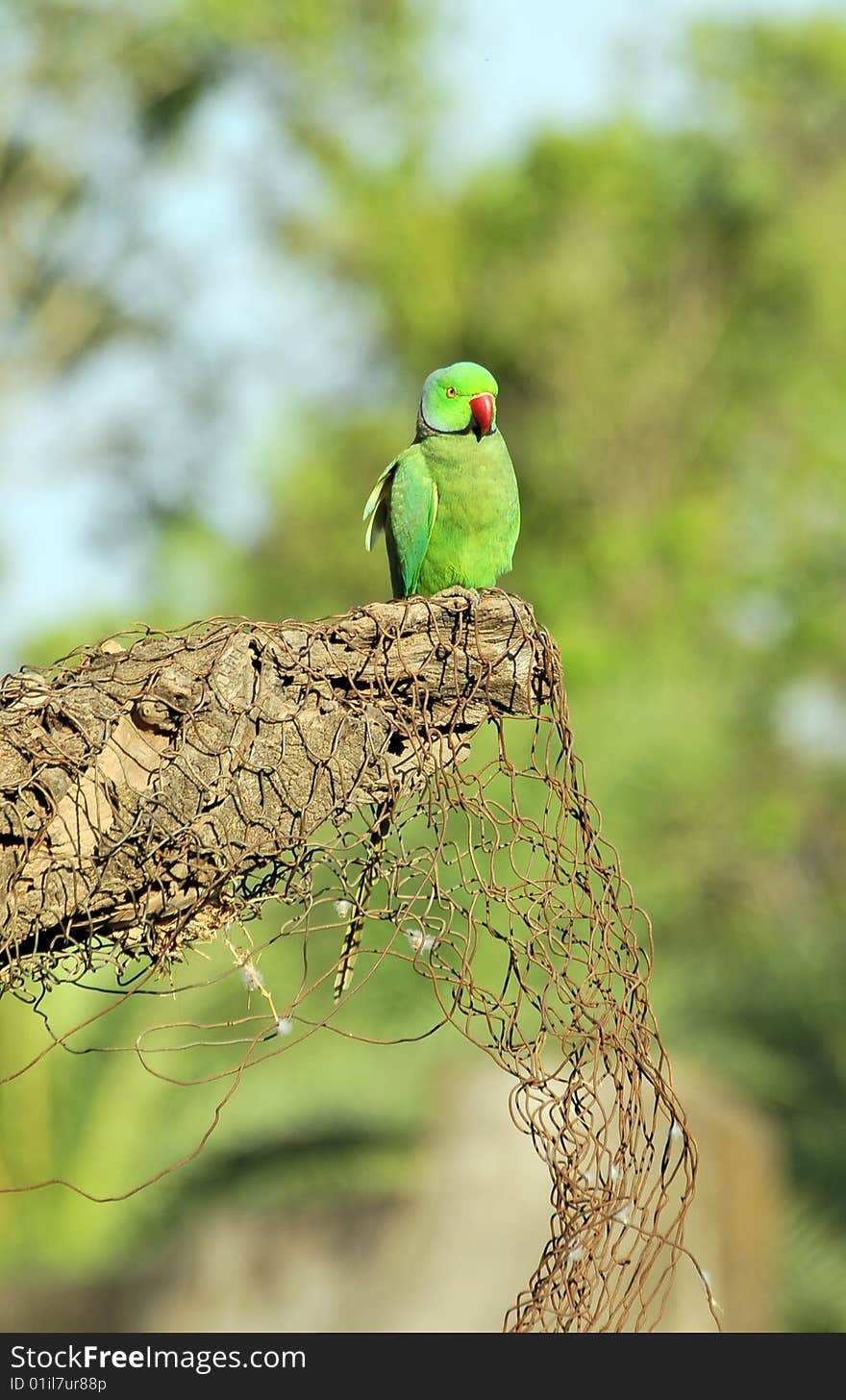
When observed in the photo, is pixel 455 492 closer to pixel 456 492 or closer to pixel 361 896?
pixel 456 492

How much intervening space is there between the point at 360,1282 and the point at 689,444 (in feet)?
50.0

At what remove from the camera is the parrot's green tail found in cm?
314

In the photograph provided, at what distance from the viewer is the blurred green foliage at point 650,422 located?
15.5 meters

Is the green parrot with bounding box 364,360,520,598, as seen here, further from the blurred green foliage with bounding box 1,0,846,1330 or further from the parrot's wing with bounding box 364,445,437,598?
the blurred green foliage with bounding box 1,0,846,1330

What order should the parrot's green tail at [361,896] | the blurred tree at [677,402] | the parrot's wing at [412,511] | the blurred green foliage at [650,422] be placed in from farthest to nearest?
the blurred tree at [677,402] < the blurred green foliage at [650,422] < the parrot's wing at [412,511] < the parrot's green tail at [361,896]

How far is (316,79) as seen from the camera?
16.9 m

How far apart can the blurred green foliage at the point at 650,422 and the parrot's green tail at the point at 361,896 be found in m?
9.62

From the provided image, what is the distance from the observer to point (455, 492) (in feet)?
16.2

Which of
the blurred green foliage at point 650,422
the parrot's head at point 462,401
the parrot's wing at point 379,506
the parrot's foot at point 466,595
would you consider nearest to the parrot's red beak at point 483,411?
the parrot's head at point 462,401

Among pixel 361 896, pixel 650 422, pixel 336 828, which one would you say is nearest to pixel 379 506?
pixel 361 896

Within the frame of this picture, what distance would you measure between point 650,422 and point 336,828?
65.2 ft

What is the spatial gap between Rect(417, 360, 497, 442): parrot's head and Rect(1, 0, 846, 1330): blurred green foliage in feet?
27.3

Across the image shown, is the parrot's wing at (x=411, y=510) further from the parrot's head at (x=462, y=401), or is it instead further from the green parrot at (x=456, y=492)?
the parrot's head at (x=462, y=401)

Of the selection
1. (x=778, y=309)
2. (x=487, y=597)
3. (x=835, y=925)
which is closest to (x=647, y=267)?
(x=778, y=309)
